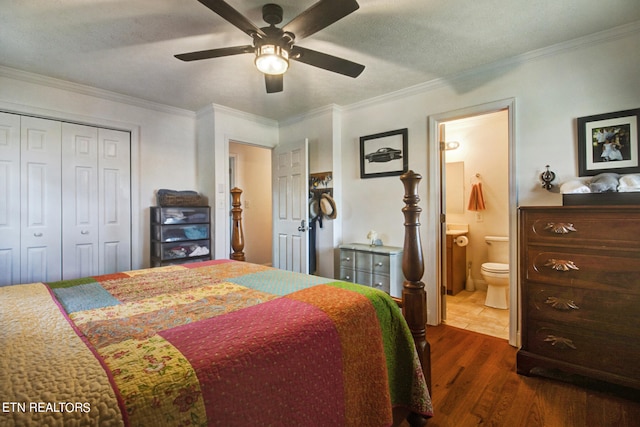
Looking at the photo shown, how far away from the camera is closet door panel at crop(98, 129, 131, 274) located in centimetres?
326

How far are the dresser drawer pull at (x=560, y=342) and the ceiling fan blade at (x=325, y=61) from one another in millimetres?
2207

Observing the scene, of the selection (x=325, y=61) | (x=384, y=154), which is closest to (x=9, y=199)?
(x=325, y=61)

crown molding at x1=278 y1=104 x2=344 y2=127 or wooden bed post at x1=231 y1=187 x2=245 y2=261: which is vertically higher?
crown molding at x1=278 y1=104 x2=344 y2=127

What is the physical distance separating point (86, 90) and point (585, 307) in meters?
4.63

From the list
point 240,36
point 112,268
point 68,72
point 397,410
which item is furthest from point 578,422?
point 68,72

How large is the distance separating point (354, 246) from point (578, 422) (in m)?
2.15

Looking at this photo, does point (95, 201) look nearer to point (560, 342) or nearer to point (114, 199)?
point (114, 199)

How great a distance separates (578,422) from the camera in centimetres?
161

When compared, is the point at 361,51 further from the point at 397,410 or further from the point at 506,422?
the point at 506,422

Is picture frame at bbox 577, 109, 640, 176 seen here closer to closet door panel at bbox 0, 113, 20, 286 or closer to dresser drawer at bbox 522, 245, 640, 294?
dresser drawer at bbox 522, 245, 640, 294

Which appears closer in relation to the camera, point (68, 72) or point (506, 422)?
point (506, 422)

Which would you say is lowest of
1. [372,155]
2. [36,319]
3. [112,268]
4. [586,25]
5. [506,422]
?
[506,422]

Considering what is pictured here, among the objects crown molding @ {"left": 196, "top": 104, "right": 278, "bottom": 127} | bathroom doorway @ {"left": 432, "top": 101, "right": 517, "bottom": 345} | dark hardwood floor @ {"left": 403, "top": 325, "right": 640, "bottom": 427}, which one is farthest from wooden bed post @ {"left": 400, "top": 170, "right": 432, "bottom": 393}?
crown molding @ {"left": 196, "top": 104, "right": 278, "bottom": 127}

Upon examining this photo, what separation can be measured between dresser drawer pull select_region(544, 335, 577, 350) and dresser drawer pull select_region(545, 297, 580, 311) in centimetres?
20
